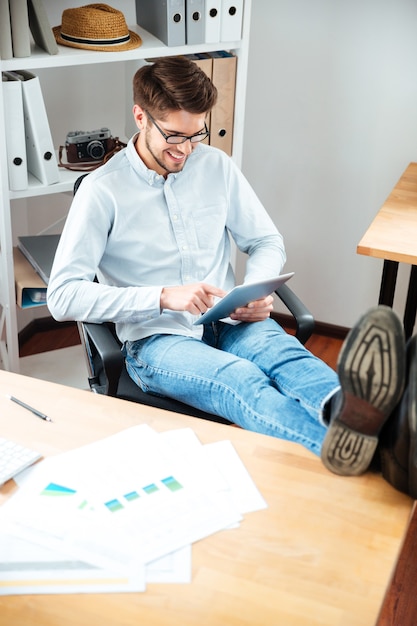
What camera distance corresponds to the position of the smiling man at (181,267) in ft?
5.92

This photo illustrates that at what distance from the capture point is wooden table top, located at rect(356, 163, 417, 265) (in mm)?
2225

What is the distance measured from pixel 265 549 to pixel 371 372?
32cm

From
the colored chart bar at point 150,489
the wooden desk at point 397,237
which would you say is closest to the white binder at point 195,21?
the wooden desk at point 397,237

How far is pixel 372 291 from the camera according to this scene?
3.17 meters

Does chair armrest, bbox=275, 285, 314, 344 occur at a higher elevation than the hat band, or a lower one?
lower

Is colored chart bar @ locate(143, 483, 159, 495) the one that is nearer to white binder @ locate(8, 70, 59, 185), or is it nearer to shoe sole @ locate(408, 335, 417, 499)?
shoe sole @ locate(408, 335, 417, 499)

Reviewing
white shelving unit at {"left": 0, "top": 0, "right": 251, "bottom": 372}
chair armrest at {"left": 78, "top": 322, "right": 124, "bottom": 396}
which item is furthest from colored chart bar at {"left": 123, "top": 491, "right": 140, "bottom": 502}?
white shelving unit at {"left": 0, "top": 0, "right": 251, "bottom": 372}

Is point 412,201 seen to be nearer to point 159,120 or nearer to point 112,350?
point 159,120

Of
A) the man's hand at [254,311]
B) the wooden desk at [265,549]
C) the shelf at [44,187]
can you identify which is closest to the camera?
the wooden desk at [265,549]

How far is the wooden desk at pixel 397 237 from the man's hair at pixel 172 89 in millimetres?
624

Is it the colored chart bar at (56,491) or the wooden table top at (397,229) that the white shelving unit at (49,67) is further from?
the colored chart bar at (56,491)

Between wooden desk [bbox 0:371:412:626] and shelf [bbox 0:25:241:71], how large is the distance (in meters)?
1.12

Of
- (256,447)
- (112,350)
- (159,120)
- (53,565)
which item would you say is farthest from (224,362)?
(53,565)

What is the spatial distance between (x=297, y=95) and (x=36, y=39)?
1.05 metres
